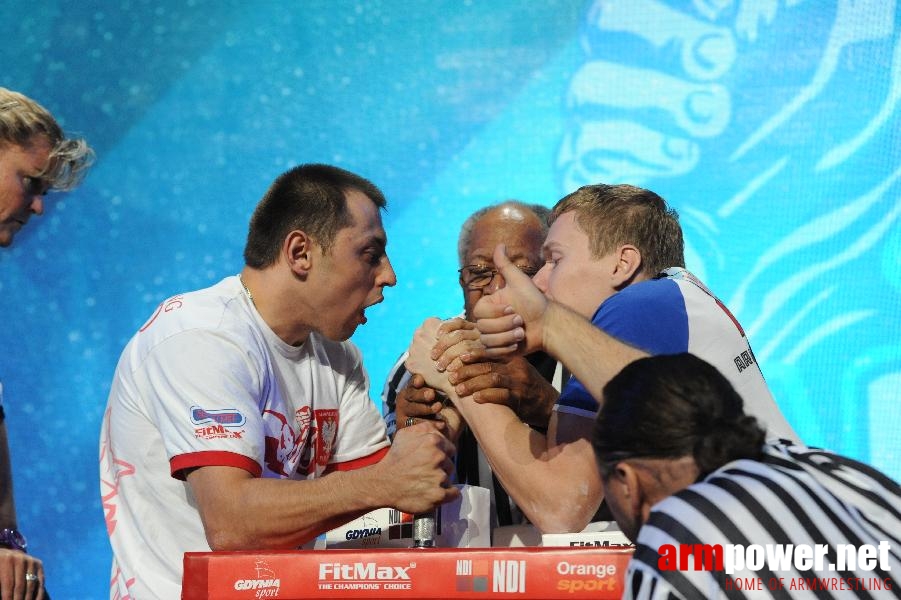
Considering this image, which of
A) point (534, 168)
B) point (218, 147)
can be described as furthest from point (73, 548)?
point (534, 168)

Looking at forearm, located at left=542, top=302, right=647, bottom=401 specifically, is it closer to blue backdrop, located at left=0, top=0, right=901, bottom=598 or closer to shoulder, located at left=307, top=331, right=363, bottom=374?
shoulder, located at left=307, top=331, right=363, bottom=374

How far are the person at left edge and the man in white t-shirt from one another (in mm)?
222

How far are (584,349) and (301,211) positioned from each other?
2.86ft

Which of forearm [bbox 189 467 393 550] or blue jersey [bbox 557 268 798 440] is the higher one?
blue jersey [bbox 557 268 798 440]

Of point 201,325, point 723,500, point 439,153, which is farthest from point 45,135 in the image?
point 439,153

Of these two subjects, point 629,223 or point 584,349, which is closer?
point 584,349

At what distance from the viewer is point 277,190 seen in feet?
8.14

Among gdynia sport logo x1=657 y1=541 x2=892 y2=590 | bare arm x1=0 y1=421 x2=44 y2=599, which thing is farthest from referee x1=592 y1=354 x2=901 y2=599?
bare arm x1=0 y1=421 x2=44 y2=599

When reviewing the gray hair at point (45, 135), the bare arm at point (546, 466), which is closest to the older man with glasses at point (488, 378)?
the bare arm at point (546, 466)

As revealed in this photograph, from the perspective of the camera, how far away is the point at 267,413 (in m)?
2.17

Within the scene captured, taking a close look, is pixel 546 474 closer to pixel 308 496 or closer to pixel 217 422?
pixel 308 496

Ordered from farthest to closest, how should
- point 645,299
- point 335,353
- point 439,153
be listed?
point 439,153, point 335,353, point 645,299

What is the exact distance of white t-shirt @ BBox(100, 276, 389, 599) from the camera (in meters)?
2.01

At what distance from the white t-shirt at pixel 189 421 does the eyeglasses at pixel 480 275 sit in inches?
42.8
